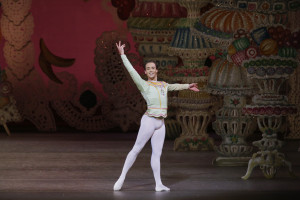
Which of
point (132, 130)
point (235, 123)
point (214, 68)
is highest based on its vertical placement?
point (214, 68)

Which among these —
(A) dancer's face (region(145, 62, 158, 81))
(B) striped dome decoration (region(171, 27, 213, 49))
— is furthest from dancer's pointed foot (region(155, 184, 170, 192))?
(B) striped dome decoration (region(171, 27, 213, 49))

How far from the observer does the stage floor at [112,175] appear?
666cm

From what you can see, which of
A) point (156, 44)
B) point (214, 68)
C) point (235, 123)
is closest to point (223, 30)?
point (214, 68)

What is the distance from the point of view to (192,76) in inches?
373

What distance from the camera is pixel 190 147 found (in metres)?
9.59

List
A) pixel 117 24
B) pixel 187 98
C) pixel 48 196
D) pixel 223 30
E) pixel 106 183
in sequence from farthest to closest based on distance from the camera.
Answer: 1. pixel 117 24
2. pixel 187 98
3. pixel 223 30
4. pixel 106 183
5. pixel 48 196

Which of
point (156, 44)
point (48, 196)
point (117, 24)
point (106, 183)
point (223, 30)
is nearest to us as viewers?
point (48, 196)


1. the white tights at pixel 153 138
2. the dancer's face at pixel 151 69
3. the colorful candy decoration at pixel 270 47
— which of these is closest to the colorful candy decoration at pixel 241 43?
the colorful candy decoration at pixel 270 47

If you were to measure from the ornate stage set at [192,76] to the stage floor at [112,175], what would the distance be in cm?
37

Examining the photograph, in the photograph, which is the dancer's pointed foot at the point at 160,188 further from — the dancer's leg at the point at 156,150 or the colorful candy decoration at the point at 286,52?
the colorful candy decoration at the point at 286,52

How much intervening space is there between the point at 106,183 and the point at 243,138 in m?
2.02

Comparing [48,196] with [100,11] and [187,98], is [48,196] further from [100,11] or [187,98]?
[100,11]

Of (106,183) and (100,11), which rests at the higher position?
(100,11)

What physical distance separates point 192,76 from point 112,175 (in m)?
2.33
